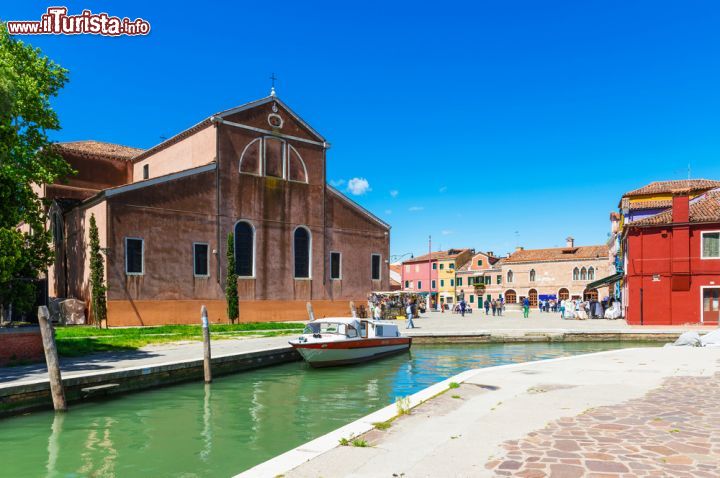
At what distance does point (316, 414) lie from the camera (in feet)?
40.7

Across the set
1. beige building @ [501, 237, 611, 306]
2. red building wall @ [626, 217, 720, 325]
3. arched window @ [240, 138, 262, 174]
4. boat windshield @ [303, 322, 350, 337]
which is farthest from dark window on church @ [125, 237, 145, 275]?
beige building @ [501, 237, 611, 306]

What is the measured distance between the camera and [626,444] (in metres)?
6.55


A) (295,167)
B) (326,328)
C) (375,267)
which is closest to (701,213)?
(375,267)

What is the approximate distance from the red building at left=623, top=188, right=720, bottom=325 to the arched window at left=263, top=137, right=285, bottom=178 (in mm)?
21135

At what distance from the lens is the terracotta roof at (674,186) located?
137 ft

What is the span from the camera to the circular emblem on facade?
35156 millimetres

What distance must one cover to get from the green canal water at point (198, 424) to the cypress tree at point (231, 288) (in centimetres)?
1331

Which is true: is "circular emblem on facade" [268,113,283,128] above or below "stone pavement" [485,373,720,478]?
above

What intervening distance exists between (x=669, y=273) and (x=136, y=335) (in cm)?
2748

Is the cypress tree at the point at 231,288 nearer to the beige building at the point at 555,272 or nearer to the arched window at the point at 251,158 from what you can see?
the arched window at the point at 251,158

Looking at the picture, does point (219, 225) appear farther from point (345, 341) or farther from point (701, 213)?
point (701, 213)

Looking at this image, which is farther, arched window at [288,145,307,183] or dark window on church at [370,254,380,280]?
dark window on church at [370,254,380,280]

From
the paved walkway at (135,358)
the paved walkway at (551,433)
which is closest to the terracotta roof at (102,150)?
the paved walkway at (135,358)

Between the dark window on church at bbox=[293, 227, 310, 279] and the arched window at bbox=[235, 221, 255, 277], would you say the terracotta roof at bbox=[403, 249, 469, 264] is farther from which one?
the arched window at bbox=[235, 221, 255, 277]
